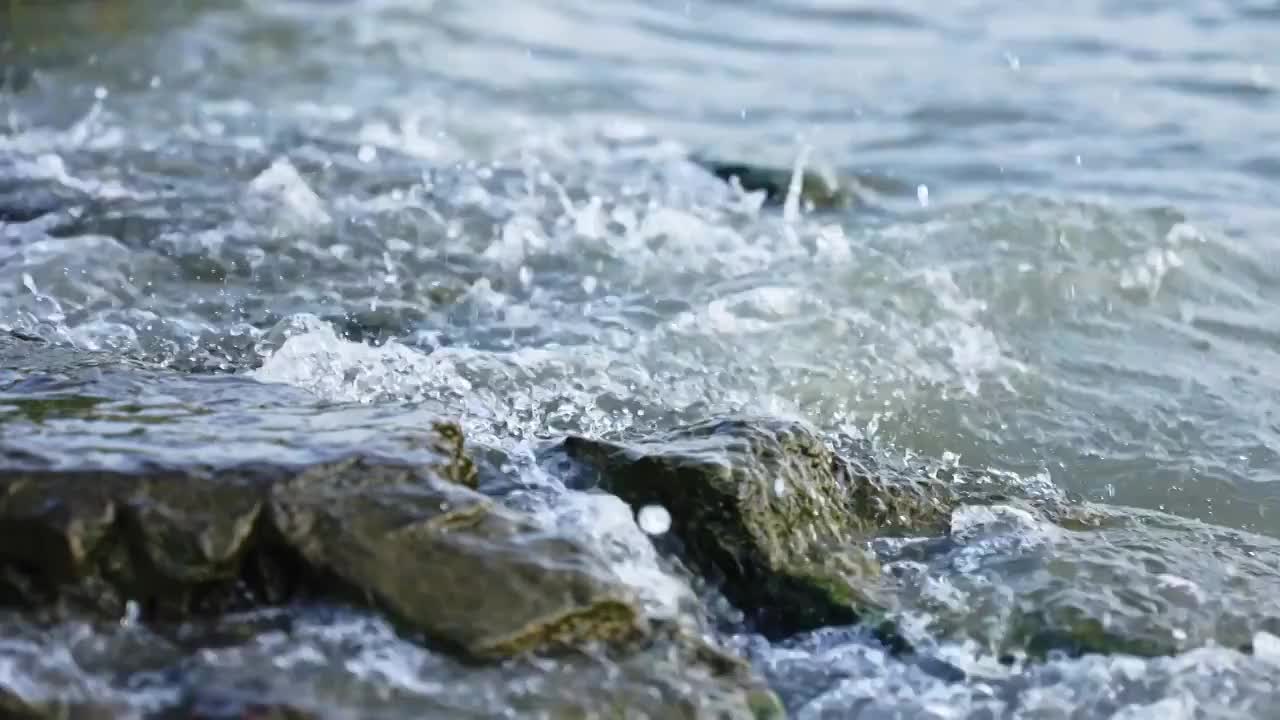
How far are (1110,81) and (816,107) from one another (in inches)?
77.9

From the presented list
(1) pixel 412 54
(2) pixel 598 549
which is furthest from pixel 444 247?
(1) pixel 412 54

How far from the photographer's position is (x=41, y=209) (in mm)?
6527

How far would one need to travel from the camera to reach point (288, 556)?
294cm

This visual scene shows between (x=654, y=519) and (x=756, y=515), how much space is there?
23 cm

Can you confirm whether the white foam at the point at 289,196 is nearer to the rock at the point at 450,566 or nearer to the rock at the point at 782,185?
the rock at the point at 782,185

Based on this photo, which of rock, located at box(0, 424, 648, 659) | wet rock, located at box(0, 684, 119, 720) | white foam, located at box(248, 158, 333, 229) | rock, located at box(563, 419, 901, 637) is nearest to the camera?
wet rock, located at box(0, 684, 119, 720)

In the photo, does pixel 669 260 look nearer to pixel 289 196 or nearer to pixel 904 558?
pixel 289 196

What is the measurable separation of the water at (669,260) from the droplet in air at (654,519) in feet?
1.17

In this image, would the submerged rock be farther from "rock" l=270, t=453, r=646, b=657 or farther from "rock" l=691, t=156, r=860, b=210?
"rock" l=691, t=156, r=860, b=210

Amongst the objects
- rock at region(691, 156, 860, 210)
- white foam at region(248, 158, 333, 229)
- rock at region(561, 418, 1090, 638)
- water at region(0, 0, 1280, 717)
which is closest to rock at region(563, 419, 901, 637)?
rock at region(561, 418, 1090, 638)

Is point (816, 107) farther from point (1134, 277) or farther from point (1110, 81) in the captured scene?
point (1134, 277)

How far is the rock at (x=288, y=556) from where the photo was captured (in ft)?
9.28

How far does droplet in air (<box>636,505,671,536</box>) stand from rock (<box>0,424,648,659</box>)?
500mm

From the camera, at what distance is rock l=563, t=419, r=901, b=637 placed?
137 inches
